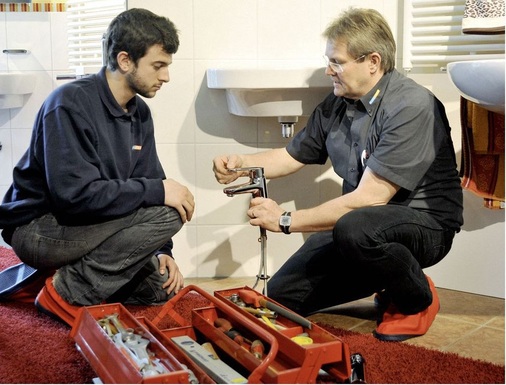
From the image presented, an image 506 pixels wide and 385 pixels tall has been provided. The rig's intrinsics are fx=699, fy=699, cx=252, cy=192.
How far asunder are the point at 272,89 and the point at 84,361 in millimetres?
1107

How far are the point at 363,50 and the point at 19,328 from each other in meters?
1.30

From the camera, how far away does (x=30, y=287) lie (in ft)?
7.41

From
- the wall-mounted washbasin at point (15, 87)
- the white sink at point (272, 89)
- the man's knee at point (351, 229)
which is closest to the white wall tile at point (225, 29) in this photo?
the white sink at point (272, 89)

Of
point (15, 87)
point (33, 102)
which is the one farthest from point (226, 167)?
point (33, 102)

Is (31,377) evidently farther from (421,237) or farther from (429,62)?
(429,62)

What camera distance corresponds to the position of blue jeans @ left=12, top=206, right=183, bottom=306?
2.03 metres

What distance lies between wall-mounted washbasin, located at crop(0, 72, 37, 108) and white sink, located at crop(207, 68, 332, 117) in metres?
1.77

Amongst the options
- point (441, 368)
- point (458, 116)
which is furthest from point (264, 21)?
point (441, 368)

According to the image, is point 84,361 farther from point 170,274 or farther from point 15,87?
point 15,87

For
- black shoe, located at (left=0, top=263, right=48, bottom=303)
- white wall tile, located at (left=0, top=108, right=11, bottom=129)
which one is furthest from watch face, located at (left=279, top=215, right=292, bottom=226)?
white wall tile, located at (left=0, top=108, right=11, bottom=129)

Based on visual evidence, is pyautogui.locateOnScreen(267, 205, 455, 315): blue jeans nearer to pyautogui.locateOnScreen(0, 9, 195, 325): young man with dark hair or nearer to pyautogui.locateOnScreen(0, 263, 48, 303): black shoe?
pyautogui.locateOnScreen(0, 9, 195, 325): young man with dark hair

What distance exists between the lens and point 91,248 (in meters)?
2.04

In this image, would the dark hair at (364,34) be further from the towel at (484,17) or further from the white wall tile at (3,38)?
the white wall tile at (3,38)

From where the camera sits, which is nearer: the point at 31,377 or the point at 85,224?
the point at 31,377
